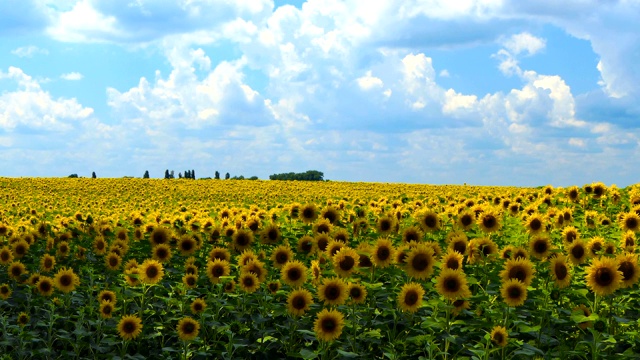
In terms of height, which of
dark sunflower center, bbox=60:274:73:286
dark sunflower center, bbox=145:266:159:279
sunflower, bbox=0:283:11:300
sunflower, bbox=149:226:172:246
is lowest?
sunflower, bbox=0:283:11:300

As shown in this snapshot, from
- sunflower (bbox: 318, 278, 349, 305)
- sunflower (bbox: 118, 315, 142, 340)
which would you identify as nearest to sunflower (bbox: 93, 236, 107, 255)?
sunflower (bbox: 118, 315, 142, 340)

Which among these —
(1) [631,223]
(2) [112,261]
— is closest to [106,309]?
(2) [112,261]

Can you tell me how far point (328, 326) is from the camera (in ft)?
24.7

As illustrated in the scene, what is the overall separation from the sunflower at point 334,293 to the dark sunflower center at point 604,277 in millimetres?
2957

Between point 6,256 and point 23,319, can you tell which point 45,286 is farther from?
point 6,256

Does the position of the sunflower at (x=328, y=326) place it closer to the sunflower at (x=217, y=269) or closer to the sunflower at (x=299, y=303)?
the sunflower at (x=299, y=303)

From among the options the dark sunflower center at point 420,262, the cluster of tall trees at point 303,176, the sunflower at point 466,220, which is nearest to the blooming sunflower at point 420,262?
the dark sunflower center at point 420,262

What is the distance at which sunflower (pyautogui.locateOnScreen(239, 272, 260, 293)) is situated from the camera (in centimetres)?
920

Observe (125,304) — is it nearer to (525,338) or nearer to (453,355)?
(453,355)

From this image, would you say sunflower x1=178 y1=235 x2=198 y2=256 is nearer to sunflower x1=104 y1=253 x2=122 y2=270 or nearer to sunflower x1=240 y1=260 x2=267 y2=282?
sunflower x1=104 y1=253 x2=122 y2=270

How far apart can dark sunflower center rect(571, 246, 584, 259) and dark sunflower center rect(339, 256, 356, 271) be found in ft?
10.6

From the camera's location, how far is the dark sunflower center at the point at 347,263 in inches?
335

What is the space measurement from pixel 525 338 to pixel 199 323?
436 centimetres

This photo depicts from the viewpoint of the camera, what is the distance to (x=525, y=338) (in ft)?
28.8
